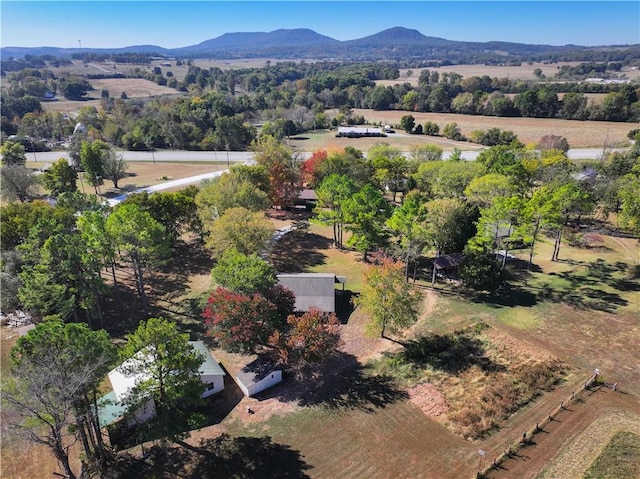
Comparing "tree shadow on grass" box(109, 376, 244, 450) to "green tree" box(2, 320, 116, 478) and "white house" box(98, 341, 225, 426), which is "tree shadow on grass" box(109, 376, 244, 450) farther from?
"green tree" box(2, 320, 116, 478)

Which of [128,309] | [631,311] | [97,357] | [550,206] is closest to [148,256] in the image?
[128,309]

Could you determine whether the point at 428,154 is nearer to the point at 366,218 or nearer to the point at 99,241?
the point at 366,218

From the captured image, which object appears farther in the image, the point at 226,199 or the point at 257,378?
the point at 226,199

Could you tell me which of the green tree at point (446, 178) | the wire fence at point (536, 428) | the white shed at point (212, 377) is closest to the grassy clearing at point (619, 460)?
the wire fence at point (536, 428)

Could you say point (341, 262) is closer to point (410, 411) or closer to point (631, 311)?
point (410, 411)

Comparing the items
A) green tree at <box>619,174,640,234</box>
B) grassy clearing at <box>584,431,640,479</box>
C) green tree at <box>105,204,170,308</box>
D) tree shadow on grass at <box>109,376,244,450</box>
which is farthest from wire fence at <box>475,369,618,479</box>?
green tree at <box>105,204,170,308</box>

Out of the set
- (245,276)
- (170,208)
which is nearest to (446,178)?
(170,208)
